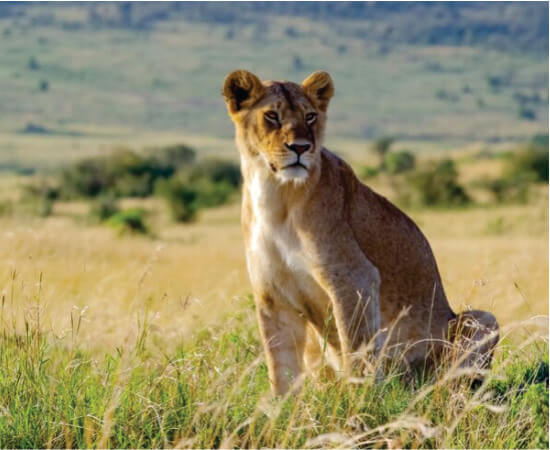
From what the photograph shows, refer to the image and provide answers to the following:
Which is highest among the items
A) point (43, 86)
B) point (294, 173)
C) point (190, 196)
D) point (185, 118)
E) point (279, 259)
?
point (294, 173)

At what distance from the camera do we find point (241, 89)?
6.19 meters

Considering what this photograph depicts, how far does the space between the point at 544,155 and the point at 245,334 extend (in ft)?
180

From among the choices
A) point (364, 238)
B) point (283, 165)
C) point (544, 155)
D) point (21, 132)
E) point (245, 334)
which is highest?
point (283, 165)

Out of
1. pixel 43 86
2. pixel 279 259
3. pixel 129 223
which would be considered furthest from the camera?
pixel 43 86

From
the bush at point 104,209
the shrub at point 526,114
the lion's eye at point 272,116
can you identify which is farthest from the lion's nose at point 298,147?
the shrub at point 526,114

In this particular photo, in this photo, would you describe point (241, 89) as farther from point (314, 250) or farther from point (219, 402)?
point (219, 402)

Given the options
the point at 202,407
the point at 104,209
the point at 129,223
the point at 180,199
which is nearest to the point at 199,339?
the point at 202,407

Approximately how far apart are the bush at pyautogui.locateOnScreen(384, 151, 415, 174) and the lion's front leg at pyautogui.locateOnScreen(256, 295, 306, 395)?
59.0 metres

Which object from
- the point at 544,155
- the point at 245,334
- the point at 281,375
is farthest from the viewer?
the point at 544,155

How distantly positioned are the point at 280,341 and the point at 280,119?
1.25m

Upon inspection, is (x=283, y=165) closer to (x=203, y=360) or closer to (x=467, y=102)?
(x=203, y=360)

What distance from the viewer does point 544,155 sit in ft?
197

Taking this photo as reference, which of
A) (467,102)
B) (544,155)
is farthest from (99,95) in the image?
(544,155)

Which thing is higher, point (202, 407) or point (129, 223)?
point (202, 407)
